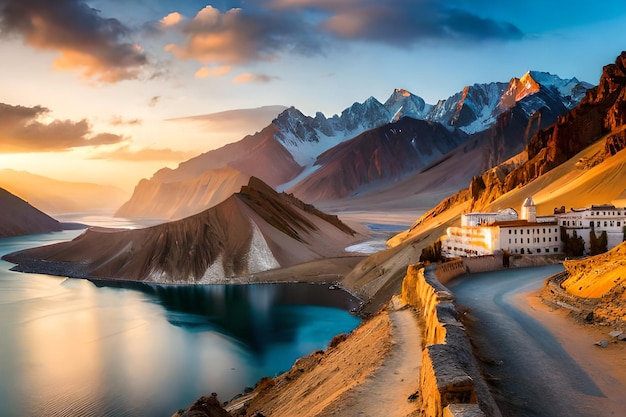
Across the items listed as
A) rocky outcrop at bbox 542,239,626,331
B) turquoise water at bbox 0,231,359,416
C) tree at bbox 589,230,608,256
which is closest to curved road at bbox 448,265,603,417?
rocky outcrop at bbox 542,239,626,331

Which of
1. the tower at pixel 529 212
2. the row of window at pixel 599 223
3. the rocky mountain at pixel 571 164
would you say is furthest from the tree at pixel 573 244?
the rocky mountain at pixel 571 164

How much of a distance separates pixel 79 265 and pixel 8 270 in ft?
31.3

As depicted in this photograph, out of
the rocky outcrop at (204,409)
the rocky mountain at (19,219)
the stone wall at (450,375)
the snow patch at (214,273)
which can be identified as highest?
the rocky mountain at (19,219)

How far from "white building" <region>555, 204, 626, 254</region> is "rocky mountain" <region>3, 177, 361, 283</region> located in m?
36.6

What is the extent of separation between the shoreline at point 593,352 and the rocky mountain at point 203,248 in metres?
48.7

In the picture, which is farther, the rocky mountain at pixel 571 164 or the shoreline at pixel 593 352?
the rocky mountain at pixel 571 164

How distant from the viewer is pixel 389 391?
1235 centimetres

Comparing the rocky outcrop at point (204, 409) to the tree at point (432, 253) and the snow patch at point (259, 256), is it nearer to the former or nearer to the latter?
the tree at point (432, 253)

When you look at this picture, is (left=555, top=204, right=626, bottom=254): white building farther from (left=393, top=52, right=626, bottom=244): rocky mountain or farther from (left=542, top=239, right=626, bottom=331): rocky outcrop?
(left=393, top=52, right=626, bottom=244): rocky mountain

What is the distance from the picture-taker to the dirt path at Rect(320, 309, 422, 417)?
11.4 metres

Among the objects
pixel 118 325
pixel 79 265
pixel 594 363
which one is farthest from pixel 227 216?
pixel 594 363

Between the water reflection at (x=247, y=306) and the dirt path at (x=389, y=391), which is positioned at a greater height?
the dirt path at (x=389, y=391)

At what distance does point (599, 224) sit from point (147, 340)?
94.0 feet

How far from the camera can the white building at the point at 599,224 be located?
35.5 m
